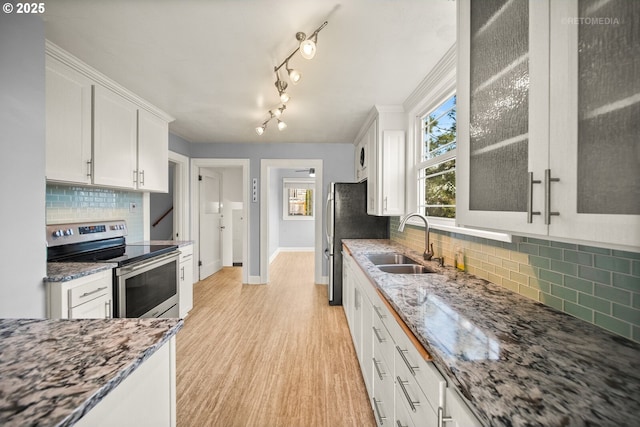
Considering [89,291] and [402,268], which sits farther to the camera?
[402,268]

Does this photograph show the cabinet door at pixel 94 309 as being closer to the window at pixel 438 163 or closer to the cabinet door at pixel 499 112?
the cabinet door at pixel 499 112

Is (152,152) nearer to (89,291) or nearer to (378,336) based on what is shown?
(89,291)

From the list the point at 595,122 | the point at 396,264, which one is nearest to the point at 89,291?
the point at 396,264

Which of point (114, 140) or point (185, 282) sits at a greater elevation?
point (114, 140)

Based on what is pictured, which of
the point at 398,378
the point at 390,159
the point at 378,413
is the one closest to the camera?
the point at 398,378

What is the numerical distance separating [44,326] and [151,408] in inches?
17.5

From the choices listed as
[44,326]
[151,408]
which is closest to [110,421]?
[151,408]

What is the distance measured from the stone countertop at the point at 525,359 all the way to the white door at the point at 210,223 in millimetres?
4199

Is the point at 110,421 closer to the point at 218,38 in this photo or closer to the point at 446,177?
the point at 218,38

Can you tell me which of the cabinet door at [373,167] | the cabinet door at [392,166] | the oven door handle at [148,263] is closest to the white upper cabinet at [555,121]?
the cabinet door at [392,166]

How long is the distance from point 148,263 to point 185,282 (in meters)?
0.90

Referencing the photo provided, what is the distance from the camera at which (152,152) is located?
2939 mm

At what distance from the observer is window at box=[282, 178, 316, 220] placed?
299 inches

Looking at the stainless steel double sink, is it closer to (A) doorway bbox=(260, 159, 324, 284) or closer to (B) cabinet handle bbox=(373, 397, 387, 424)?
(B) cabinet handle bbox=(373, 397, 387, 424)
